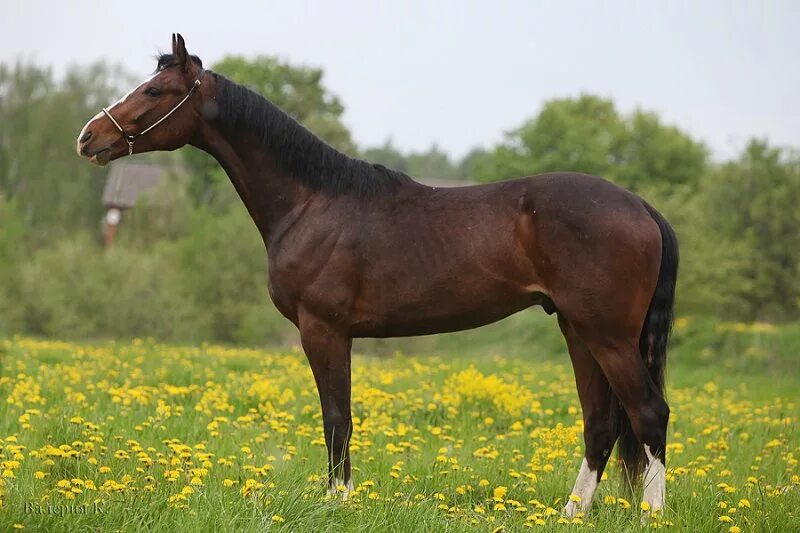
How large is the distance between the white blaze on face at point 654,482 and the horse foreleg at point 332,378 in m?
1.88

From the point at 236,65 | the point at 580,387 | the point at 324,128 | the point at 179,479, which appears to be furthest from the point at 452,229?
the point at 236,65

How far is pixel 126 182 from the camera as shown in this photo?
5041 centimetres

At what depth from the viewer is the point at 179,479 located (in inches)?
194

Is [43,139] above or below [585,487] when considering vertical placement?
above

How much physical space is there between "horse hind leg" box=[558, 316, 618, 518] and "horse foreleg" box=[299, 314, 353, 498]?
1524 mm

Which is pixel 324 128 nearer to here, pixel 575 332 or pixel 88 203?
pixel 88 203

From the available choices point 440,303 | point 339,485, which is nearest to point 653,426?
point 440,303

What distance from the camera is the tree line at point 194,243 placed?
33062 millimetres

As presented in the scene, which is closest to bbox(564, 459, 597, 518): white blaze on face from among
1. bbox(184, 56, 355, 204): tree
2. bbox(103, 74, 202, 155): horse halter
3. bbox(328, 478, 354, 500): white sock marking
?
bbox(328, 478, 354, 500): white sock marking

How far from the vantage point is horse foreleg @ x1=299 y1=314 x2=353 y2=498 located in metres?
5.48

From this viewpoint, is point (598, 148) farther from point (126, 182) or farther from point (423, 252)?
point (423, 252)

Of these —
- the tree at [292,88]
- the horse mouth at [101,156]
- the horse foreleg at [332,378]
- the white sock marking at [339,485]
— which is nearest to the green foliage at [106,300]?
the tree at [292,88]

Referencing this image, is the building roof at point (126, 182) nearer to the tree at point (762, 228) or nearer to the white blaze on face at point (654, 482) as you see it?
the tree at point (762, 228)

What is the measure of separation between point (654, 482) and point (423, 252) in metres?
2.04
